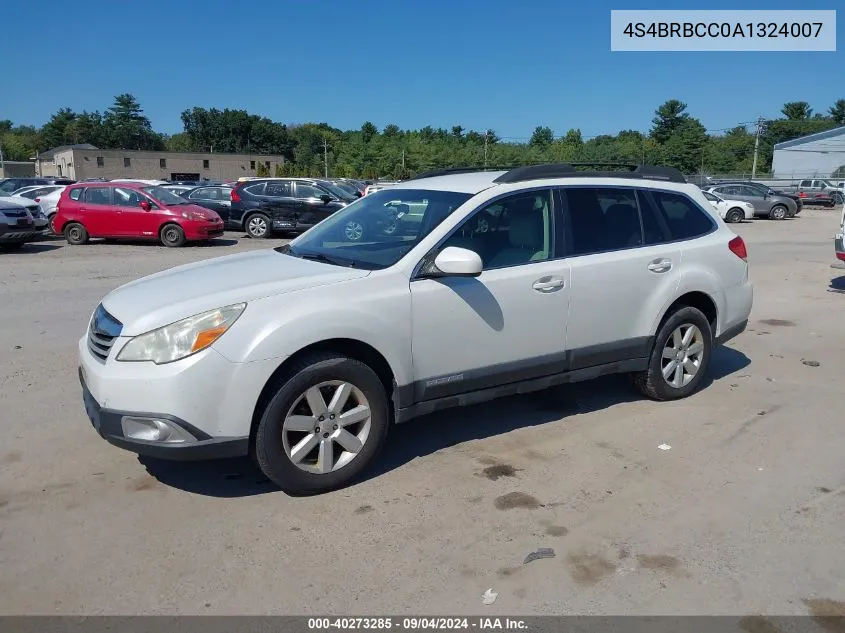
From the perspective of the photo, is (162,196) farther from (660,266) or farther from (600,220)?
(660,266)

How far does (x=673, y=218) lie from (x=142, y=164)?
93568 millimetres

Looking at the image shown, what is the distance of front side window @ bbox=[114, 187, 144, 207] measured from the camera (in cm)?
1688

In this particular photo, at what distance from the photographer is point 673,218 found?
17.7 feet

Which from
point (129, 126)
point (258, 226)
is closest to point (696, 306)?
point (258, 226)

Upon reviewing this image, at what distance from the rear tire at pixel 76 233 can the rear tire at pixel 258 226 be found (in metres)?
4.29

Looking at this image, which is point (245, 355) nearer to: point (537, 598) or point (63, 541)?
point (63, 541)

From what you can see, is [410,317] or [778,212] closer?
[410,317]

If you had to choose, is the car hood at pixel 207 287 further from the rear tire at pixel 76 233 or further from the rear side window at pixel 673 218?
the rear tire at pixel 76 233

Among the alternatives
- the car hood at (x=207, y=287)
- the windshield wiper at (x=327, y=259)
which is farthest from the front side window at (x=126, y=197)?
the windshield wiper at (x=327, y=259)

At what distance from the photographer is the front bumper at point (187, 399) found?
342 centimetres

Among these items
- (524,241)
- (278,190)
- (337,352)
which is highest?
(278,190)

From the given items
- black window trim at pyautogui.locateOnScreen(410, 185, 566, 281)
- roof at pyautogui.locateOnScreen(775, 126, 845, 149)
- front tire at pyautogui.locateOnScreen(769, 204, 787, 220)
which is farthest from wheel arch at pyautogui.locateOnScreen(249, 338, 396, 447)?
roof at pyautogui.locateOnScreen(775, 126, 845, 149)

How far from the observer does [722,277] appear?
556cm

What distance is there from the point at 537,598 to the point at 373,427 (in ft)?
4.54
